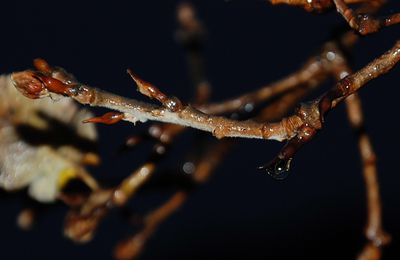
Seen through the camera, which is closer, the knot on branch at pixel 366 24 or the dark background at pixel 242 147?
the knot on branch at pixel 366 24

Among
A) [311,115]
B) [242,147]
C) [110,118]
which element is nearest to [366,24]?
[311,115]

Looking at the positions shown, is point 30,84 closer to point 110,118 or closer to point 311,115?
point 110,118

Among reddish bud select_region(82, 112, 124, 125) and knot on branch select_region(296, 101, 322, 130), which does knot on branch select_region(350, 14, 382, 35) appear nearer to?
knot on branch select_region(296, 101, 322, 130)

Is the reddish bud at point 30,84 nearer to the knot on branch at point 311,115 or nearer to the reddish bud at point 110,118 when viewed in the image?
the reddish bud at point 110,118

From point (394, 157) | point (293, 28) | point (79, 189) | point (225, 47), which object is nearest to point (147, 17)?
point (225, 47)

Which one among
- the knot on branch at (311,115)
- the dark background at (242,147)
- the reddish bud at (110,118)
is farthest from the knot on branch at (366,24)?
the dark background at (242,147)

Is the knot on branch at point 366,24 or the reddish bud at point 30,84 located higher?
the knot on branch at point 366,24

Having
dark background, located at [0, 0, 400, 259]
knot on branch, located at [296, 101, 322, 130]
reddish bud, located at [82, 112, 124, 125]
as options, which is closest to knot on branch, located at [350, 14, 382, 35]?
knot on branch, located at [296, 101, 322, 130]

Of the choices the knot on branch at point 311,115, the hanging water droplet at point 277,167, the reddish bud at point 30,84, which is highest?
the reddish bud at point 30,84

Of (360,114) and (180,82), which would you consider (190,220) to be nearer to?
(180,82)
